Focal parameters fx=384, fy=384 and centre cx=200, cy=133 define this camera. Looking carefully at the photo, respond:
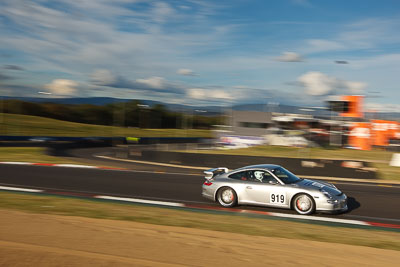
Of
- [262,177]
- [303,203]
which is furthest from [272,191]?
[303,203]

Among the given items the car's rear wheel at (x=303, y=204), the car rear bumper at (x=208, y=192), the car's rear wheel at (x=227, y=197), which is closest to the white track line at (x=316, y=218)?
the car's rear wheel at (x=303, y=204)

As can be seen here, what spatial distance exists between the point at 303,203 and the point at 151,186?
5.39 m

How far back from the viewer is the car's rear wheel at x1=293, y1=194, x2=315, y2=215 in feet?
29.1

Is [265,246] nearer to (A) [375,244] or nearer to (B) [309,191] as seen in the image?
(A) [375,244]

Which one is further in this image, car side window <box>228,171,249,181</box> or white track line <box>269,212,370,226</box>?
car side window <box>228,171,249,181</box>

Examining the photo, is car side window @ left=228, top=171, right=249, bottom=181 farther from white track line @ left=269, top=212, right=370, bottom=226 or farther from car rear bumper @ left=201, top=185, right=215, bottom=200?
white track line @ left=269, top=212, right=370, bottom=226

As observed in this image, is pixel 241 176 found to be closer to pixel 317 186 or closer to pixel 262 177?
pixel 262 177

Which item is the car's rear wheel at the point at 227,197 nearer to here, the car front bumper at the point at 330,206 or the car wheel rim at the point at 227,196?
the car wheel rim at the point at 227,196

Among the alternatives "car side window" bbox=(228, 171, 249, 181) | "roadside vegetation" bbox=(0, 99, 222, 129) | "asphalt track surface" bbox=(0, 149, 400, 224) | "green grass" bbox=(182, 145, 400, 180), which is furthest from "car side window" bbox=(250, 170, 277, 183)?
"roadside vegetation" bbox=(0, 99, 222, 129)

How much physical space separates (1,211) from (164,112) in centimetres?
6284

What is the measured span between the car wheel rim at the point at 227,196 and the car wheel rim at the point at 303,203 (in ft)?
5.39

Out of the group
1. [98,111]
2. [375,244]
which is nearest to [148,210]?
[375,244]

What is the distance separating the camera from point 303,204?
895 cm

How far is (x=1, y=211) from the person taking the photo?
7.63 metres
